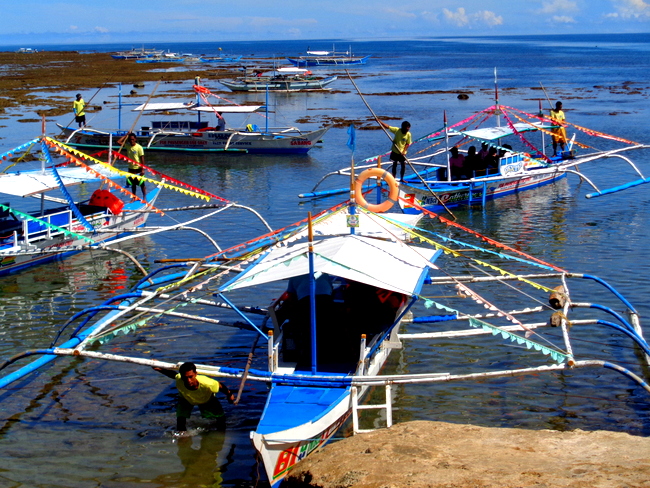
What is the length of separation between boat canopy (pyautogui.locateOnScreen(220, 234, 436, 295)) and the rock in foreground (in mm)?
1780

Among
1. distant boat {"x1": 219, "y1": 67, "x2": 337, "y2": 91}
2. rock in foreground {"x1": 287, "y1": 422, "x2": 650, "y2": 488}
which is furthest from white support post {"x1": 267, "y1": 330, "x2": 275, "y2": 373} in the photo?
distant boat {"x1": 219, "y1": 67, "x2": 337, "y2": 91}

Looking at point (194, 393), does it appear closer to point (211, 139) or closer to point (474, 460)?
point (474, 460)

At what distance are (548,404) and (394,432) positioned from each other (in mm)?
2951

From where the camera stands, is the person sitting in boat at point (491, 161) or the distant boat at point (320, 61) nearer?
the person sitting in boat at point (491, 161)

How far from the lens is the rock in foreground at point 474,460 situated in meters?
5.86

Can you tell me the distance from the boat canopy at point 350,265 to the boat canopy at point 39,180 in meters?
7.12

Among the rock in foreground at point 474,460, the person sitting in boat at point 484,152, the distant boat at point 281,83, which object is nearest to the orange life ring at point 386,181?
the rock in foreground at point 474,460

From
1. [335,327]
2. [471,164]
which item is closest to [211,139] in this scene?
[471,164]

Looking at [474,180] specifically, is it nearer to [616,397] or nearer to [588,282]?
[588,282]

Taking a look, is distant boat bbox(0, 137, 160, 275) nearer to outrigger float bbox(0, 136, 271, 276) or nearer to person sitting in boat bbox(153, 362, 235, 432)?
outrigger float bbox(0, 136, 271, 276)

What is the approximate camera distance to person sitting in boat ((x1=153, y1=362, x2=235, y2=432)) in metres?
8.07

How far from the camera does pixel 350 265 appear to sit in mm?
8562

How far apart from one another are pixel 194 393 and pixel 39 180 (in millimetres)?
8596

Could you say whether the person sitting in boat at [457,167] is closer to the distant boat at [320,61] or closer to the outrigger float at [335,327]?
the outrigger float at [335,327]
